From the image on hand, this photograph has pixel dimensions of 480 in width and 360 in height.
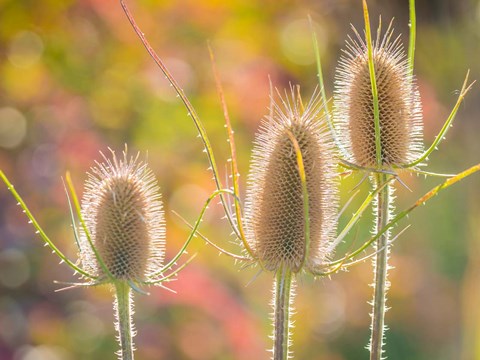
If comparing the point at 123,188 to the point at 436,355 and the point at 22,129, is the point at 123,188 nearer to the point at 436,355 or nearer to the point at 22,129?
the point at 22,129

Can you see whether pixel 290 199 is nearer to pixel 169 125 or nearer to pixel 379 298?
pixel 379 298

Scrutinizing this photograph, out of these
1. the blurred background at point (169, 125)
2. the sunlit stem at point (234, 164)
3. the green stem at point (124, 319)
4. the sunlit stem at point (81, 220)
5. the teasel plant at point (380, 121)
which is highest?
the blurred background at point (169, 125)

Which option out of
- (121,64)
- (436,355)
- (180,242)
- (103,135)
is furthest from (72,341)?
(436,355)

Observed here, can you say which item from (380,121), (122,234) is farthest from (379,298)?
(122,234)

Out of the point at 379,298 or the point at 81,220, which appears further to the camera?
the point at 379,298

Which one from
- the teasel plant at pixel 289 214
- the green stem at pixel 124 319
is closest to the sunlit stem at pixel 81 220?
the green stem at pixel 124 319

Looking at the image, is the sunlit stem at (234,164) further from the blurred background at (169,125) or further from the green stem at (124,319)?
the blurred background at (169,125)
